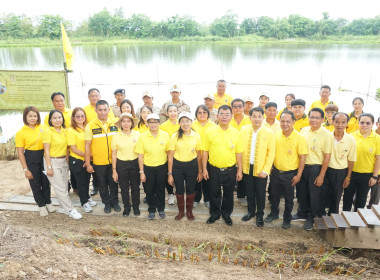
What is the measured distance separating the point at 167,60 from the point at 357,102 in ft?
46.6

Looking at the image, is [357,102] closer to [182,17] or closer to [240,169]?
[240,169]

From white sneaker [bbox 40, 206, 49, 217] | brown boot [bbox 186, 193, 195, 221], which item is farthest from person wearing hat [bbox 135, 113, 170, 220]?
white sneaker [bbox 40, 206, 49, 217]

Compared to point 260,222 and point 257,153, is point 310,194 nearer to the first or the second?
point 260,222

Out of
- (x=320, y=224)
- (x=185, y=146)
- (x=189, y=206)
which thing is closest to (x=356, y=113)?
(x=320, y=224)

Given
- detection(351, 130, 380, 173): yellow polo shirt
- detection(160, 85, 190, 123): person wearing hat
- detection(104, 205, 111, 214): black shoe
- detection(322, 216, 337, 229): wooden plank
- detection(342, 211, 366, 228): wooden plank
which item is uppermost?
detection(160, 85, 190, 123): person wearing hat

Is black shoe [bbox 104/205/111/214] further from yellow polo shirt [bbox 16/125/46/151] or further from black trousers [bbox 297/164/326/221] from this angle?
black trousers [bbox 297/164/326/221]

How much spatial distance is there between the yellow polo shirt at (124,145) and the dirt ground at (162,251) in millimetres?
912

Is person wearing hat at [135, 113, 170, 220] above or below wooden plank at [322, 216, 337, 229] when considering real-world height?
above

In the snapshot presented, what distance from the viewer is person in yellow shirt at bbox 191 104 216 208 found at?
3933 mm

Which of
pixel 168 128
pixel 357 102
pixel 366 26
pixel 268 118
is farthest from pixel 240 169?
pixel 366 26

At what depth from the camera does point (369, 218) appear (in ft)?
10.7

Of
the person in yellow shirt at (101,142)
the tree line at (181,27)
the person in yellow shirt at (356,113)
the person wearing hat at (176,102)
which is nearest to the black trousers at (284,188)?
the person in yellow shirt at (356,113)

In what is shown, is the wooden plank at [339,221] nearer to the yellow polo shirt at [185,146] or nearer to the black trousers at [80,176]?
the yellow polo shirt at [185,146]

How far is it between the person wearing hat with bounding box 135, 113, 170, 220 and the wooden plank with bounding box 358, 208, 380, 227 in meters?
2.40
